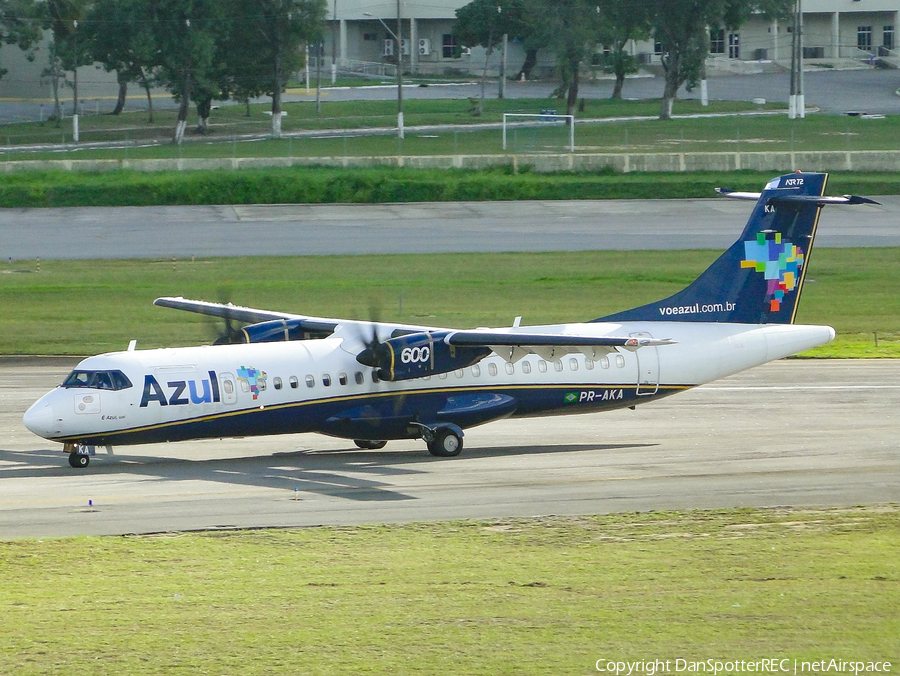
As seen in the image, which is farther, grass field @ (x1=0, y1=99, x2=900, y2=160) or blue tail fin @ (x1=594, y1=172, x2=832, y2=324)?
grass field @ (x1=0, y1=99, x2=900, y2=160)

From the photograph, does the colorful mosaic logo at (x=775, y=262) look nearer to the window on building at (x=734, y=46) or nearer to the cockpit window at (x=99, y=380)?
the cockpit window at (x=99, y=380)

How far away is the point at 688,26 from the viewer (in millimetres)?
100125

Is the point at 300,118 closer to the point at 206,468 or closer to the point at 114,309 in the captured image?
the point at 114,309

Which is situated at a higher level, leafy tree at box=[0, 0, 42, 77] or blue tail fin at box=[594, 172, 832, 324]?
leafy tree at box=[0, 0, 42, 77]

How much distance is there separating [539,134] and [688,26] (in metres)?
18.7

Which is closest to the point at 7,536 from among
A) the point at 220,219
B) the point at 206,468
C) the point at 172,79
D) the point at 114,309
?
the point at 206,468

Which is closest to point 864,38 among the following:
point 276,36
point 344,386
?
→ point 276,36

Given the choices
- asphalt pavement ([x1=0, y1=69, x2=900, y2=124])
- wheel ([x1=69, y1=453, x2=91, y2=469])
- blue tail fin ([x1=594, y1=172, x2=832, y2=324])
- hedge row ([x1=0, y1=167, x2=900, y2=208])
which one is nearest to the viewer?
wheel ([x1=69, y1=453, x2=91, y2=469])

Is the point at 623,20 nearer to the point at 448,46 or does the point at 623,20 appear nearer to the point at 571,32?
the point at 571,32

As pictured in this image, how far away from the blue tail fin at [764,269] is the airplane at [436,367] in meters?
0.03

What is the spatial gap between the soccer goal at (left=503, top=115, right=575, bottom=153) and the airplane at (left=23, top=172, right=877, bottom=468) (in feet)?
169

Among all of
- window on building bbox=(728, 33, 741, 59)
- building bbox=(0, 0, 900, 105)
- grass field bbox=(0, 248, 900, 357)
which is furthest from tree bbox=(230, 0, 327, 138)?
window on building bbox=(728, 33, 741, 59)

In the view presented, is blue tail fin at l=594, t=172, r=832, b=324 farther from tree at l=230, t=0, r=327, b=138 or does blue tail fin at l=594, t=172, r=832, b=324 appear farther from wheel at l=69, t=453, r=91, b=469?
tree at l=230, t=0, r=327, b=138

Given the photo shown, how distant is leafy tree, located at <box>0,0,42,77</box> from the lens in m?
101
